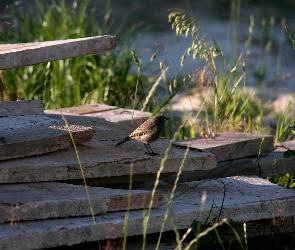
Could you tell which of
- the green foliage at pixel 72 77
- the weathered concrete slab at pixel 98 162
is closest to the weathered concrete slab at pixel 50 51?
the weathered concrete slab at pixel 98 162

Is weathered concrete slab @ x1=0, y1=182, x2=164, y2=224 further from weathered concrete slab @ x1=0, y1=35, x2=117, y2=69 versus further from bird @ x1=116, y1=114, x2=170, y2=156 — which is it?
Answer: bird @ x1=116, y1=114, x2=170, y2=156

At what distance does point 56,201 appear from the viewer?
314 cm

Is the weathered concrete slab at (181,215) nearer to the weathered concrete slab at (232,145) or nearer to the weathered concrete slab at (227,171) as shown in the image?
the weathered concrete slab at (227,171)

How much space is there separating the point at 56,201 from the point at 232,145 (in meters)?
1.76

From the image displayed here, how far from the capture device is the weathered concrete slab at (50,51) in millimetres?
3578

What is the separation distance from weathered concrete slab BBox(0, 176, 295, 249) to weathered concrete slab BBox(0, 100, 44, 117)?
3.17ft

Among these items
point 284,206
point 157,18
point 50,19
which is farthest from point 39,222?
point 157,18

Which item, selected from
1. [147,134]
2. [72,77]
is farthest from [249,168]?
[72,77]

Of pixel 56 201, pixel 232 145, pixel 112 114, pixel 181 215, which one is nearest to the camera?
pixel 56 201

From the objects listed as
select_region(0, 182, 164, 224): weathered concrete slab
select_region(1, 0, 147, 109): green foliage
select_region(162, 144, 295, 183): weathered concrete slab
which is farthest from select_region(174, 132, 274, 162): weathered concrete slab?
select_region(1, 0, 147, 109): green foliage

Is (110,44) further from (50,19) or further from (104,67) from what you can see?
(50,19)

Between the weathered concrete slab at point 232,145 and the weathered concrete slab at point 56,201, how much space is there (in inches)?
48.5

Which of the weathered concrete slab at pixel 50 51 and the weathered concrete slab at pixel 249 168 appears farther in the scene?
the weathered concrete slab at pixel 249 168

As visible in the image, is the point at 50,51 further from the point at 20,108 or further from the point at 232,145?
the point at 232,145
